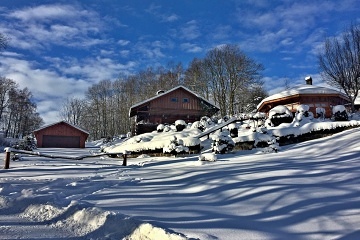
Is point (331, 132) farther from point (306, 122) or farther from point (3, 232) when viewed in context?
point (3, 232)

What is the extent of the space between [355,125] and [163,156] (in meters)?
10.7

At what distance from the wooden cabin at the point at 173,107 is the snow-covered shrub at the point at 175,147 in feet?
54.4

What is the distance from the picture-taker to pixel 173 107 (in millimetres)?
33719

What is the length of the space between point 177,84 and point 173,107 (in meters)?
20.2

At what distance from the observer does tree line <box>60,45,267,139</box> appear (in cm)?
4391

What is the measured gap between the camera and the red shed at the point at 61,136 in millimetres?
37562

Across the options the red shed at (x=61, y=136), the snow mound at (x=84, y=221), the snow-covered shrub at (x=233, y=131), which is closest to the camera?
the snow mound at (x=84, y=221)

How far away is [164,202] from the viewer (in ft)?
17.8

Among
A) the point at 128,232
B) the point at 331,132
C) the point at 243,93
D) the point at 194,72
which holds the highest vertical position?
the point at 194,72

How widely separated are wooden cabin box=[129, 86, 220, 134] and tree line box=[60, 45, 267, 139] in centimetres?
901

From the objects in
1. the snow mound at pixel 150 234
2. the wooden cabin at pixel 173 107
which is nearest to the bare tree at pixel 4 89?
the wooden cabin at pixel 173 107

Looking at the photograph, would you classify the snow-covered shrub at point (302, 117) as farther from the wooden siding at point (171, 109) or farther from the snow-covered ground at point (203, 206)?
the wooden siding at point (171, 109)

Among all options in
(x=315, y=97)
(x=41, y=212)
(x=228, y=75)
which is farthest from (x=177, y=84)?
(x=41, y=212)

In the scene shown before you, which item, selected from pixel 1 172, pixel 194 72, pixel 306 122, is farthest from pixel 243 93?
pixel 1 172
